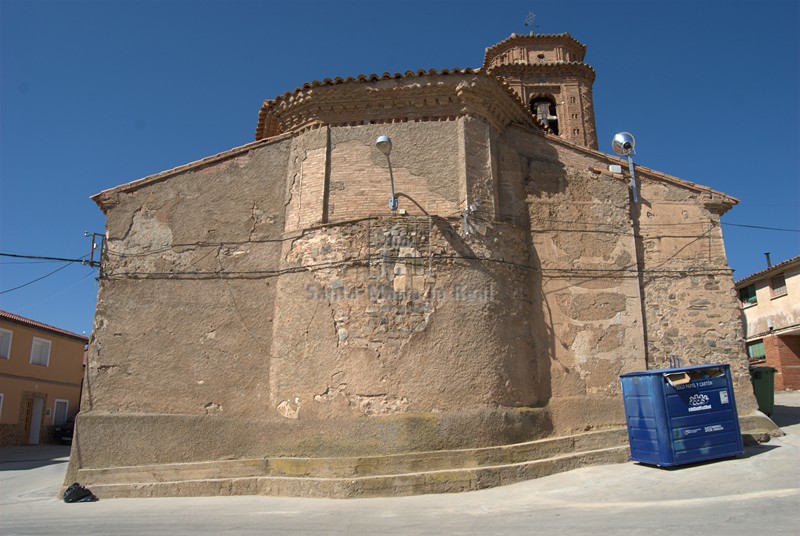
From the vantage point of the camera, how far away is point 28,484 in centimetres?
1160

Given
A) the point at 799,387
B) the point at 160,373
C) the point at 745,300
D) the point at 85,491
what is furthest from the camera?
the point at 745,300

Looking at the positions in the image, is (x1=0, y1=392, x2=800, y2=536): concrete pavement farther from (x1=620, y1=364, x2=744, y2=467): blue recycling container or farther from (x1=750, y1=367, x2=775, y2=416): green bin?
(x1=750, y1=367, x2=775, y2=416): green bin

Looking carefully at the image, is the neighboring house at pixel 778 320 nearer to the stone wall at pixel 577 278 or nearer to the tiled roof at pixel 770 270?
the tiled roof at pixel 770 270

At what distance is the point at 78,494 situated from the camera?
915cm

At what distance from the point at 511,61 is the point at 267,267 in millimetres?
14734

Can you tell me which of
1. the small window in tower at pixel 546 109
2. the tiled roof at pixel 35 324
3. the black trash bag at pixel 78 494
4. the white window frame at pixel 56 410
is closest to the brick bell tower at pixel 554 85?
the small window in tower at pixel 546 109

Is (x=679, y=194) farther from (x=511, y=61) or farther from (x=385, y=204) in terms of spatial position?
(x=511, y=61)

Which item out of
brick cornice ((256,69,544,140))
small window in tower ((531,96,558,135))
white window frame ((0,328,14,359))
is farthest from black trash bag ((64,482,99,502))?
small window in tower ((531,96,558,135))

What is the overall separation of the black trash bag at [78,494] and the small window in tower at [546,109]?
57.8 feet

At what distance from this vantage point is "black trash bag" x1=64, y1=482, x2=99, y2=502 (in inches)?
359

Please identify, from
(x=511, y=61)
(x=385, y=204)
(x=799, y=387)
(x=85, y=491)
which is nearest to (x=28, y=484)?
(x=85, y=491)

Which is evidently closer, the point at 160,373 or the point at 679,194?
the point at 160,373

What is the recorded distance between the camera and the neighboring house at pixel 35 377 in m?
21.5

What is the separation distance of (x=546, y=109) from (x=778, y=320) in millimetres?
11694
